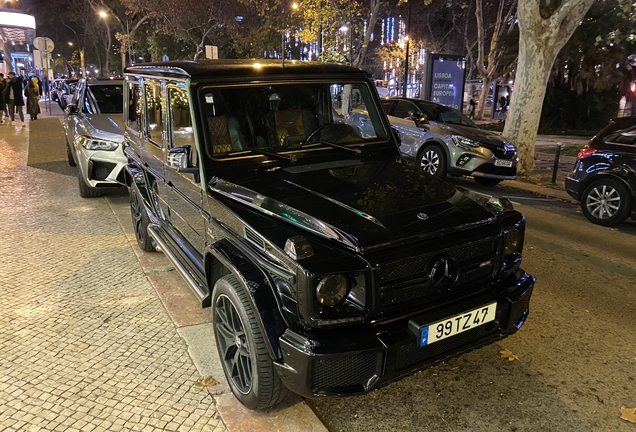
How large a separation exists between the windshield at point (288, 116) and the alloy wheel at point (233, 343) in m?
1.09

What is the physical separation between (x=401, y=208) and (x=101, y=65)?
55916mm

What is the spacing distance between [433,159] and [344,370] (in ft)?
27.9

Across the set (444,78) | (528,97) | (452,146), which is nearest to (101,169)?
(452,146)

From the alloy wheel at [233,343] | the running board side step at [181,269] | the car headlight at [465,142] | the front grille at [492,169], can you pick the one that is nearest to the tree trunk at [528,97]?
the front grille at [492,169]

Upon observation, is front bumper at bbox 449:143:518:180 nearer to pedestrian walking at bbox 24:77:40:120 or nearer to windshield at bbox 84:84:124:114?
windshield at bbox 84:84:124:114

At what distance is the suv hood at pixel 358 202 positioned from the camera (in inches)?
108

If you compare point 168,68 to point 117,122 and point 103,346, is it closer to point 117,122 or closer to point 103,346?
point 103,346

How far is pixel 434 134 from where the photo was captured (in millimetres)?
10336

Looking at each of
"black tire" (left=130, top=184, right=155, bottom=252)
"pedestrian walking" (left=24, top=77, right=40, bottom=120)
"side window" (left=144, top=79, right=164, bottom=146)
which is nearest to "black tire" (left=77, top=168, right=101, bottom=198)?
"black tire" (left=130, top=184, right=155, bottom=252)

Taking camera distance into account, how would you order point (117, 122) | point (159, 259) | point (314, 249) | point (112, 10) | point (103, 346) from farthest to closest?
point (112, 10) → point (117, 122) → point (159, 259) → point (103, 346) → point (314, 249)

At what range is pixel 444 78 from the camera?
1656 cm

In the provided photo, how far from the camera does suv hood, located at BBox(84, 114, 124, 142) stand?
24.8 feet

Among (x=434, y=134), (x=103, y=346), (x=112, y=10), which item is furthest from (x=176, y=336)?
(x=112, y=10)

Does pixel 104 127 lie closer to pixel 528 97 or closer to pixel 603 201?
pixel 603 201
